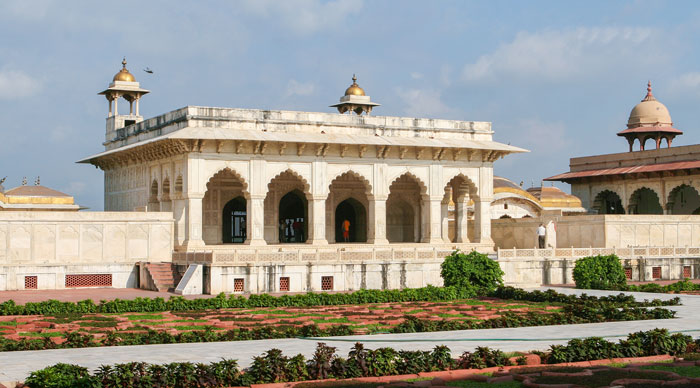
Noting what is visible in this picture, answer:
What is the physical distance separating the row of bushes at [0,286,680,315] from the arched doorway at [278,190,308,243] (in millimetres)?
13197

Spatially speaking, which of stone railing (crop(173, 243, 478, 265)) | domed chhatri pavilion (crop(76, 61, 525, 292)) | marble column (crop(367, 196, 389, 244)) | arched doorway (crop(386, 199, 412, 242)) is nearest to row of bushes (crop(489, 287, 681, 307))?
stone railing (crop(173, 243, 478, 265))

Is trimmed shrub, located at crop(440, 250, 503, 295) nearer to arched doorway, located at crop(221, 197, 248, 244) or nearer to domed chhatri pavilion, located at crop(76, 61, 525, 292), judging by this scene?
domed chhatri pavilion, located at crop(76, 61, 525, 292)

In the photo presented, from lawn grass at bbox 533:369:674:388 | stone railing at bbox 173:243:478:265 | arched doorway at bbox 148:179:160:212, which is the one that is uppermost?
arched doorway at bbox 148:179:160:212

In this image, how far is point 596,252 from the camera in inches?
1139

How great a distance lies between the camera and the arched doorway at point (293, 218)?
35.6 meters

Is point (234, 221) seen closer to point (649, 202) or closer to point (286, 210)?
point (286, 210)

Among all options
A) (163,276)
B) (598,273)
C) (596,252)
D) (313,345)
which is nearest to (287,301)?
(163,276)

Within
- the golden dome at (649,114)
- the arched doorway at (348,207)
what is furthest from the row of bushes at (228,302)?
the golden dome at (649,114)

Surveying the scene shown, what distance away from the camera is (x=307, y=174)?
30922mm

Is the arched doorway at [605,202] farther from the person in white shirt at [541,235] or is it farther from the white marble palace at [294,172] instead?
the person in white shirt at [541,235]

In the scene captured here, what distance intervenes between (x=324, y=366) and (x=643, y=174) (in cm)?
3298

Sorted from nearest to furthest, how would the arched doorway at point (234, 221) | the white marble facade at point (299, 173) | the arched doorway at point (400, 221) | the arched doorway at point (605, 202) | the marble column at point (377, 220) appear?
1. the white marble facade at point (299, 173)
2. the marble column at point (377, 220)
3. the arched doorway at point (234, 221)
4. the arched doorway at point (400, 221)
5. the arched doorway at point (605, 202)

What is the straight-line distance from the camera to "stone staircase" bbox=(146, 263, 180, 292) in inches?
1041

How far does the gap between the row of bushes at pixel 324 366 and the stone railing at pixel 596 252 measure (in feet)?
49.7
